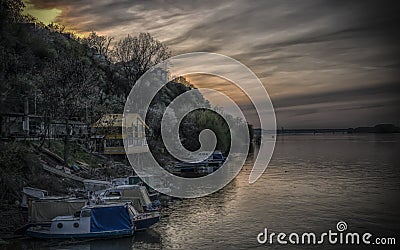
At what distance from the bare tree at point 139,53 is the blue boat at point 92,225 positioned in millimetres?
54088

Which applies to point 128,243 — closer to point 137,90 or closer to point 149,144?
point 149,144

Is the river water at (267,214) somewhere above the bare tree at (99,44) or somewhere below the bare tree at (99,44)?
below

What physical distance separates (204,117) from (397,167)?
40.5m

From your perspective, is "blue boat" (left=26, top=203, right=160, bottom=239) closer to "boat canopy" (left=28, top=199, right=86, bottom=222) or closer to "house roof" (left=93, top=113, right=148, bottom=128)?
"boat canopy" (left=28, top=199, right=86, bottom=222)

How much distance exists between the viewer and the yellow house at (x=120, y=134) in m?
56.3

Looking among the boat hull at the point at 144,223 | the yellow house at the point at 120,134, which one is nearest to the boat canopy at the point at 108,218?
the boat hull at the point at 144,223

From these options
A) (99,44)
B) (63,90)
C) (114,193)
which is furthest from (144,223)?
A: (99,44)

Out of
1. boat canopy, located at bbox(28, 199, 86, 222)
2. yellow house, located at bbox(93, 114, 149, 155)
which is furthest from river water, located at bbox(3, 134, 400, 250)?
yellow house, located at bbox(93, 114, 149, 155)

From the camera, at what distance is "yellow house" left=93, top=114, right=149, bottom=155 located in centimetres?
5631

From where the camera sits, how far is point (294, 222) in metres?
30.2

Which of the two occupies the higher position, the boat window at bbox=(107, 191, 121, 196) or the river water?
the boat window at bbox=(107, 191, 121, 196)

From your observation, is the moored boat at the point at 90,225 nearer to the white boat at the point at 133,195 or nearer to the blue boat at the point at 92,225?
the blue boat at the point at 92,225

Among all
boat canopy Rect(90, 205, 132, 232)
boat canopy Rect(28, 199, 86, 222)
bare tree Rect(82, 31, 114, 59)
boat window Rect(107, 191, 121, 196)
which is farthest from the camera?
bare tree Rect(82, 31, 114, 59)

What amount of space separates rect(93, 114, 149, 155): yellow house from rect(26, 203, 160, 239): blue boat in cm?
3006
